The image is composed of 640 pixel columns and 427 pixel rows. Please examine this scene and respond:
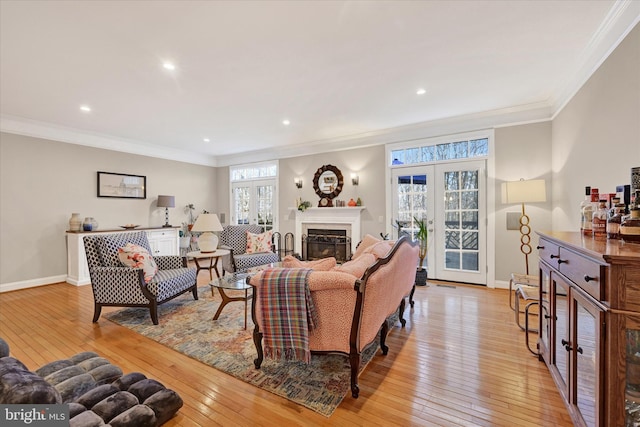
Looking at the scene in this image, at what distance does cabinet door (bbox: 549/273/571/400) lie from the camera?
1.63 m

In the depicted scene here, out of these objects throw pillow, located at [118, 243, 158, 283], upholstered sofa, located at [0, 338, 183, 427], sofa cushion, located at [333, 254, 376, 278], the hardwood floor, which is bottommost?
the hardwood floor

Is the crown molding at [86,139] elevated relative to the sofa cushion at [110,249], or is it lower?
elevated

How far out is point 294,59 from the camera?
2.78 metres

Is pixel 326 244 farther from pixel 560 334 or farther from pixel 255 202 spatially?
pixel 560 334

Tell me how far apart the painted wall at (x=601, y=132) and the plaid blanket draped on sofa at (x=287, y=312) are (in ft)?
8.47

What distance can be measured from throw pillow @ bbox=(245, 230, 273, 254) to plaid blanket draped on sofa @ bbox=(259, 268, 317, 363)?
3.25 m

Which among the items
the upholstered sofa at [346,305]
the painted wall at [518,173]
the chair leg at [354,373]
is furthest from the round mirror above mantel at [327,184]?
the chair leg at [354,373]

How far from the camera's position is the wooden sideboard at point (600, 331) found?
1111 mm

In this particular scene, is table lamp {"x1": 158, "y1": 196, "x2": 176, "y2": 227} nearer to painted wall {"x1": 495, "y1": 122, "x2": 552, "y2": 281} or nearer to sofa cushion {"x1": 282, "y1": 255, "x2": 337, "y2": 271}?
sofa cushion {"x1": 282, "y1": 255, "x2": 337, "y2": 271}

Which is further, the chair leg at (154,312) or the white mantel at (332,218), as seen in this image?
the white mantel at (332,218)

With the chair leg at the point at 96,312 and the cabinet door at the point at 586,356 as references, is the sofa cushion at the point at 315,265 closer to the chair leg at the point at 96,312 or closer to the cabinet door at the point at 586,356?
the cabinet door at the point at 586,356

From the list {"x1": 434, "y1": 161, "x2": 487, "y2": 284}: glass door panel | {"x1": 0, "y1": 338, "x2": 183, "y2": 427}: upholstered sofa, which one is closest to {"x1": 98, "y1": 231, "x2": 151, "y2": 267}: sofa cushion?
{"x1": 0, "y1": 338, "x2": 183, "y2": 427}: upholstered sofa

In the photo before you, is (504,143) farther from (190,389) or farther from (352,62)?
(190,389)

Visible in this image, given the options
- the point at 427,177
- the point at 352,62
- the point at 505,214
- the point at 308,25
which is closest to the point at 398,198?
the point at 427,177
